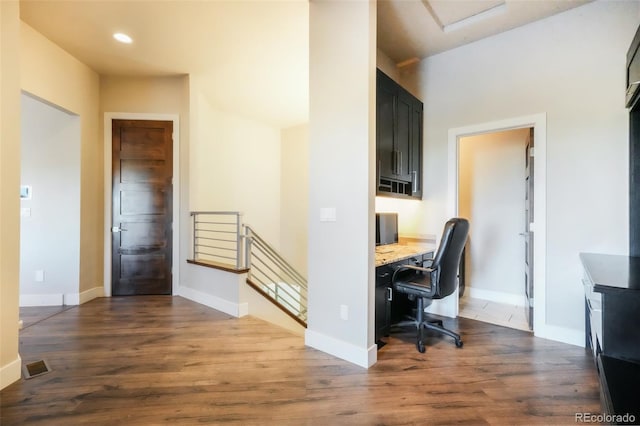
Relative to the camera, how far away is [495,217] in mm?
4094

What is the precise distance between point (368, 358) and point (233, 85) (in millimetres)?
3847

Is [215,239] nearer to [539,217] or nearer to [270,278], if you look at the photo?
[270,278]

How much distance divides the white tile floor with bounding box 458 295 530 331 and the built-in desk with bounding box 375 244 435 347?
887mm

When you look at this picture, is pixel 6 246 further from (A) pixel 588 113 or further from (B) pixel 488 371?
(A) pixel 588 113

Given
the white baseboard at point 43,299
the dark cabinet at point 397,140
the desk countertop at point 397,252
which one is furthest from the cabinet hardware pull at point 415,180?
the white baseboard at point 43,299

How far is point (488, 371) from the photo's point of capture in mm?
2146

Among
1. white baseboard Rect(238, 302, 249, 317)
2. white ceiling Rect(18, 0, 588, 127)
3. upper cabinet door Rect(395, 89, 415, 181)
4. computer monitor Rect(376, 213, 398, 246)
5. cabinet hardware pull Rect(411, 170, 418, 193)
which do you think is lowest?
white baseboard Rect(238, 302, 249, 317)

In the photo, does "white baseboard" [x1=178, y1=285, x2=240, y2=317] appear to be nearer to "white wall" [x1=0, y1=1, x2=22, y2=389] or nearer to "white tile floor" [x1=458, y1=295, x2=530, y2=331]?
"white wall" [x1=0, y1=1, x2=22, y2=389]

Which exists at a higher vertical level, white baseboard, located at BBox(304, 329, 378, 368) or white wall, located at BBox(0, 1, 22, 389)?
white wall, located at BBox(0, 1, 22, 389)

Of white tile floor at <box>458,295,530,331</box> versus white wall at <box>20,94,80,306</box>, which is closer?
white tile floor at <box>458,295,530,331</box>

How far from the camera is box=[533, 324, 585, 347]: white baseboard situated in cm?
256

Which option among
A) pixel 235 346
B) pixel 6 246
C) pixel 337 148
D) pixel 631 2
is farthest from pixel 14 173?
pixel 631 2

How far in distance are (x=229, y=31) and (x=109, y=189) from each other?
271 cm

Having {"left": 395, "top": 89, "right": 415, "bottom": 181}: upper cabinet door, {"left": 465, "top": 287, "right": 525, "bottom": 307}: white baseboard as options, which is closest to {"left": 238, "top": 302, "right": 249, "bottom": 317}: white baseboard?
{"left": 395, "top": 89, "right": 415, "bottom": 181}: upper cabinet door
